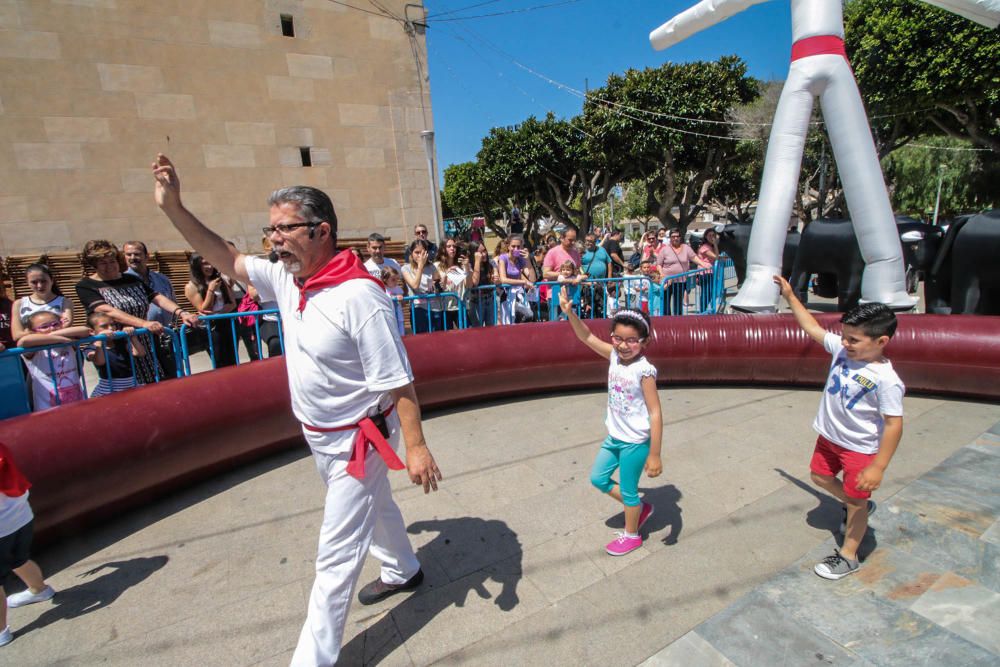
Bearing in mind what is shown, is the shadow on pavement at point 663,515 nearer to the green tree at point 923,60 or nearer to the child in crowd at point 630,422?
the child in crowd at point 630,422

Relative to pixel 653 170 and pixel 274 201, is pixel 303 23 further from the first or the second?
pixel 653 170

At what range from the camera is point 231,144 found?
10281 millimetres

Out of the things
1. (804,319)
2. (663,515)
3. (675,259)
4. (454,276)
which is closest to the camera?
(804,319)

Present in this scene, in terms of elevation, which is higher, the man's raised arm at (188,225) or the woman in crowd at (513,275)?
the man's raised arm at (188,225)

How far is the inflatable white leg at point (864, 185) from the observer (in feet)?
20.4

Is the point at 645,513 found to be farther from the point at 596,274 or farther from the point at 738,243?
the point at 738,243

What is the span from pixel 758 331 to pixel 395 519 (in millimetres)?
4425

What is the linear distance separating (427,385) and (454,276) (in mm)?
1889

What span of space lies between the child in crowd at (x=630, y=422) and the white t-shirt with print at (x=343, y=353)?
1.23 meters

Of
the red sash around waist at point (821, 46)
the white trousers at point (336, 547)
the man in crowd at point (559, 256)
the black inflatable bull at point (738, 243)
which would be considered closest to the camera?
the white trousers at point (336, 547)

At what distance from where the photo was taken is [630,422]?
272 cm

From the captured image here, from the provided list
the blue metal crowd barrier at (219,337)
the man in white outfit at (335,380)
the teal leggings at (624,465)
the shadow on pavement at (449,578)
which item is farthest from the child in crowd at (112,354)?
the teal leggings at (624,465)

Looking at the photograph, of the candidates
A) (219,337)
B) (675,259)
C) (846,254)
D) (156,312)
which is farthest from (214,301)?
(846,254)

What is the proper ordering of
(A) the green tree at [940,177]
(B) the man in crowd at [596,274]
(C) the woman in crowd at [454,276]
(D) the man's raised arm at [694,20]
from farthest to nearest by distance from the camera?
(A) the green tree at [940,177] → (B) the man in crowd at [596,274] → (D) the man's raised arm at [694,20] → (C) the woman in crowd at [454,276]
